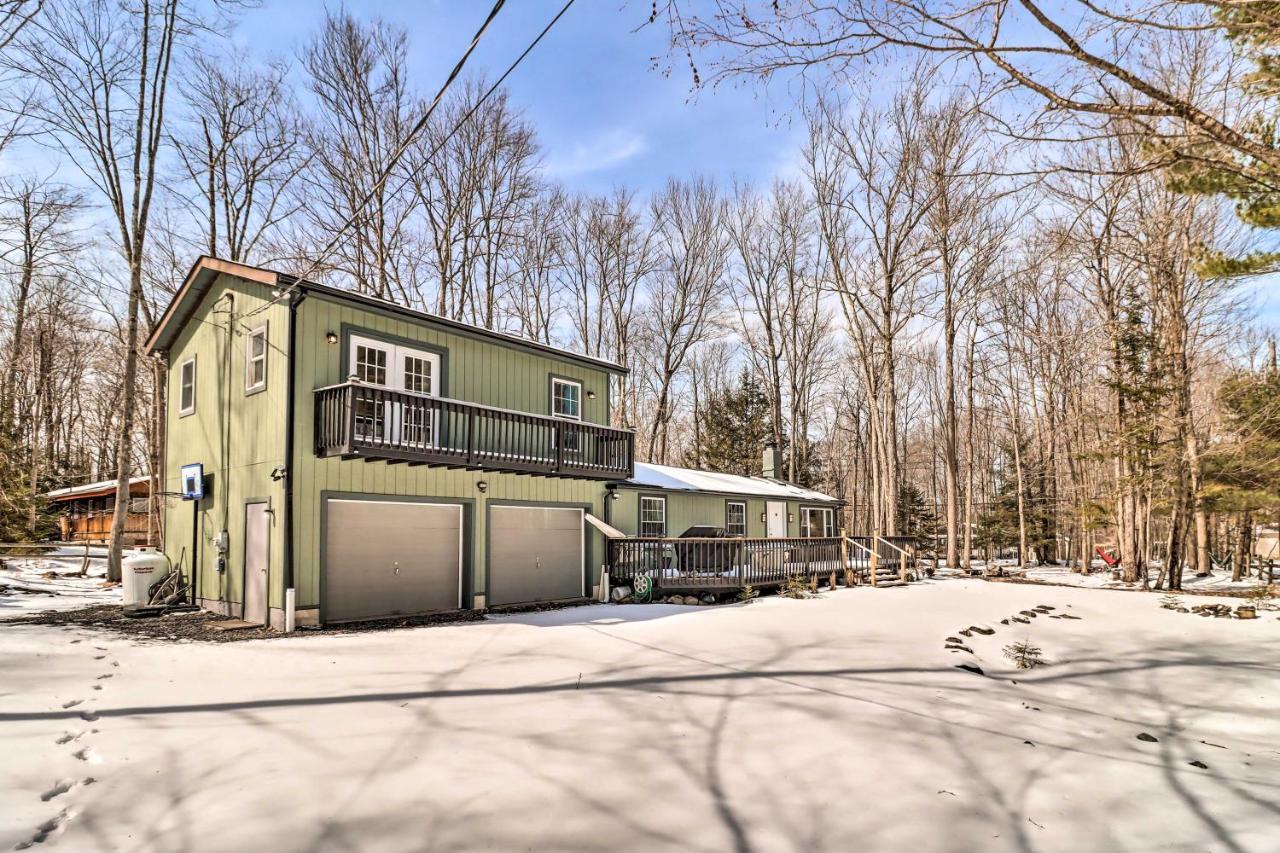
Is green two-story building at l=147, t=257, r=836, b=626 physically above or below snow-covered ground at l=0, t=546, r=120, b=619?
above

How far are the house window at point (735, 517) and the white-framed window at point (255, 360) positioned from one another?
13964mm

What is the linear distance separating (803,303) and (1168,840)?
30839mm

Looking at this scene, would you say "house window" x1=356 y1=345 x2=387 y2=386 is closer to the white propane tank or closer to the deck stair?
the white propane tank

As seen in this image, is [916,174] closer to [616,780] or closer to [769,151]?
[769,151]

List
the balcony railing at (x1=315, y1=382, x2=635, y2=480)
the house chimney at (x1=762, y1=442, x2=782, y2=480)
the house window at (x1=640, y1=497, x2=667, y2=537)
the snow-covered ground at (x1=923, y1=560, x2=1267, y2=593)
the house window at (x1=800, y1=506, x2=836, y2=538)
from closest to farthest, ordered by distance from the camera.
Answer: the balcony railing at (x1=315, y1=382, x2=635, y2=480) < the house window at (x1=640, y1=497, x2=667, y2=537) < the snow-covered ground at (x1=923, y1=560, x2=1267, y2=593) < the house window at (x1=800, y1=506, x2=836, y2=538) < the house chimney at (x1=762, y1=442, x2=782, y2=480)

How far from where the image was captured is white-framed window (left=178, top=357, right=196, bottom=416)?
1411cm

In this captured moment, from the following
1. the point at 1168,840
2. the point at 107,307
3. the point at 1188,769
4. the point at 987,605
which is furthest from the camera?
the point at 107,307

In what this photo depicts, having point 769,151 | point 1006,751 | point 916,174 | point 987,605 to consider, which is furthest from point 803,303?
point 1006,751

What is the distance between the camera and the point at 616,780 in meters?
4.72

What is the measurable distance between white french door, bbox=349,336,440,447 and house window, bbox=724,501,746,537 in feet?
37.8

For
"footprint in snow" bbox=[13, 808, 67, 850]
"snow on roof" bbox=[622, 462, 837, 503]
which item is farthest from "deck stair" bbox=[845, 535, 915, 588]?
"footprint in snow" bbox=[13, 808, 67, 850]

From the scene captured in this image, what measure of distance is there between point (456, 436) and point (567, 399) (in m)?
4.19

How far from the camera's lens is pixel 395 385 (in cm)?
1230

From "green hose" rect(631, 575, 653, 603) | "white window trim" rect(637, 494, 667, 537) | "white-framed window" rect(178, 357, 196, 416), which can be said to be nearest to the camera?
"white-framed window" rect(178, 357, 196, 416)
